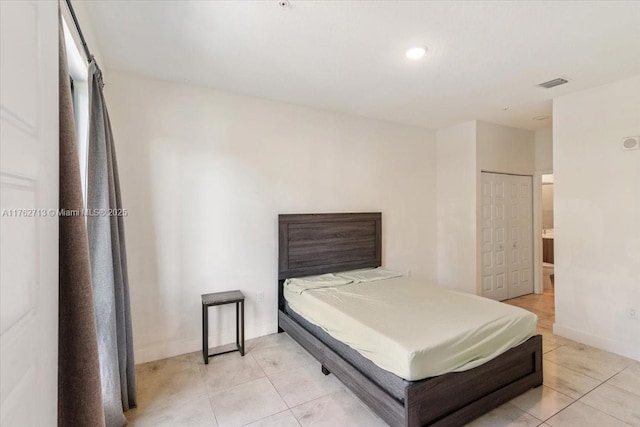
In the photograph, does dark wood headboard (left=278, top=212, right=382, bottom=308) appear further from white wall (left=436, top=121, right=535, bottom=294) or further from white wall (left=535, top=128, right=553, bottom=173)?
white wall (left=535, top=128, right=553, bottom=173)

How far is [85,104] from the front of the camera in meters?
2.23

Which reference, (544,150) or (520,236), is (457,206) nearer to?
(520,236)

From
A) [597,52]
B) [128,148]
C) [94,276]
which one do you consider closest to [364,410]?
[94,276]

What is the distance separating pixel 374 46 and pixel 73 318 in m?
2.47

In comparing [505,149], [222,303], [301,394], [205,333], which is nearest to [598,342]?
[505,149]

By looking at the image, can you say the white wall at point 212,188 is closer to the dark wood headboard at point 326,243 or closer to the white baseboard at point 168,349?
the white baseboard at point 168,349

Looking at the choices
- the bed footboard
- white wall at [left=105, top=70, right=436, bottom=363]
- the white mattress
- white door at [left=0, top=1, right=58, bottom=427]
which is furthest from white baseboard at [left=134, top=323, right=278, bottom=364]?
white door at [left=0, top=1, right=58, bottom=427]

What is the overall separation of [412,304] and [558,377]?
1.37m

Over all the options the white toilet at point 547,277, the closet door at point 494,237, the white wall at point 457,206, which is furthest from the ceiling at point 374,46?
the white toilet at point 547,277

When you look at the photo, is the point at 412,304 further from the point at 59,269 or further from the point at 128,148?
the point at 128,148

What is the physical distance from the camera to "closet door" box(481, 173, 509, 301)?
14.7 feet

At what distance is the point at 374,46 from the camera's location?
7.82ft

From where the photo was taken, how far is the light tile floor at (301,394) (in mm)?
2119

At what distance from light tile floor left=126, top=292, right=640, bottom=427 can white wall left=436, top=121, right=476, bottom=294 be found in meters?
1.53
